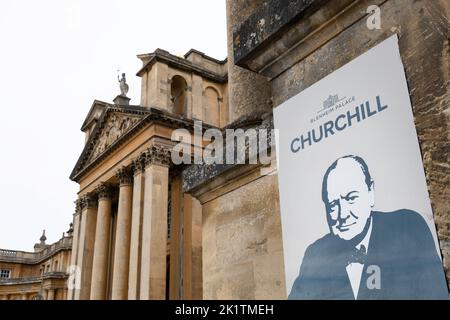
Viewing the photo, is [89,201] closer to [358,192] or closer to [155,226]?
[155,226]

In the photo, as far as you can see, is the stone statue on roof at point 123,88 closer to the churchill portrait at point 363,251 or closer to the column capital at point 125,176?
the column capital at point 125,176

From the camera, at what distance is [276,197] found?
3047mm

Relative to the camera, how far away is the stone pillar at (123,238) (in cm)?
2406

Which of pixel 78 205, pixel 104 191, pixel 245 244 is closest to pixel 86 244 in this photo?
pixel 78 205

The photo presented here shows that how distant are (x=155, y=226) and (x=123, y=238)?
3335mm

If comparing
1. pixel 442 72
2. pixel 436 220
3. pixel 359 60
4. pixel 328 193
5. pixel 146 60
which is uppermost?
pixel 146 60

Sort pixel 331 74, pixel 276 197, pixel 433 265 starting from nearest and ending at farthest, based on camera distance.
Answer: pixel 433 265 → pixel 331 74 → pixel 276 197

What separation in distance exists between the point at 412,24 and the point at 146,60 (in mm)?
27753

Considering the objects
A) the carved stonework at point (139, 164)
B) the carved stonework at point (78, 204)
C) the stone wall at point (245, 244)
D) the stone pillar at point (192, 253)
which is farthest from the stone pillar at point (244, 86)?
the carved stonework at point (78, 204)

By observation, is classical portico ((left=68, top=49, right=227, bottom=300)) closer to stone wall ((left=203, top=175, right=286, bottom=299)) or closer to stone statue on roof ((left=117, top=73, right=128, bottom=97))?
stone statue on roof ((left=117, top=73, right=128, bottom=97))
